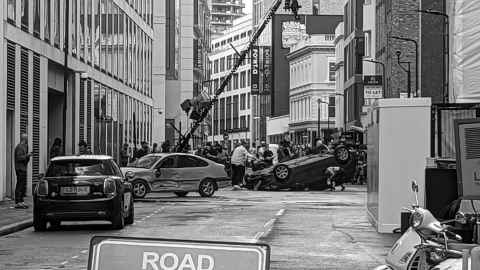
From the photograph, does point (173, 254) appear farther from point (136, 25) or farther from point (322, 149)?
point (136, 25)

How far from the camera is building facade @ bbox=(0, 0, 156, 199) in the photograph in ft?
103

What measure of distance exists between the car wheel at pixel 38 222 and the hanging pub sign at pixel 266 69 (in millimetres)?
115565

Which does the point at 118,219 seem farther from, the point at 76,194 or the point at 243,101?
the point at 243,101

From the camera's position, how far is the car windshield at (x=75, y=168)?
66.2 feet

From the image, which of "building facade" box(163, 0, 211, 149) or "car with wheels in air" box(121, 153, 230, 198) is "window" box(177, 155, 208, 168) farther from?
"building facade" box(163, 0, 211, 149)

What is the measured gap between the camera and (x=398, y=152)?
18.8 meters

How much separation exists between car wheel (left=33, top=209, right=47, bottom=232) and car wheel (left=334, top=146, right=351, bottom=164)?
22027 millimetres

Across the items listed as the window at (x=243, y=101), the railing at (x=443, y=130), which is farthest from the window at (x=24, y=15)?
the window at (x=243, y=101)

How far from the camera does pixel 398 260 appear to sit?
813 cm

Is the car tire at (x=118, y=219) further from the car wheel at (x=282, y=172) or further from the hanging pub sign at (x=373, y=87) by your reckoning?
the hanging pub sign at (x=373, y=87)

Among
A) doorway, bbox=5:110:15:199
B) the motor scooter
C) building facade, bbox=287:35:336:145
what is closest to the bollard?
the motor scooter

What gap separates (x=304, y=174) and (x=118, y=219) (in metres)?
21.0

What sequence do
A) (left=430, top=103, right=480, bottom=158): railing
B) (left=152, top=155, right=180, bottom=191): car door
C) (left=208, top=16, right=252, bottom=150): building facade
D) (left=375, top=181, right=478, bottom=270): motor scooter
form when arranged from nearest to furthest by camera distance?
(left=375, top=181, right=478, bottom=270): motor scooter < (left=430, top=103, right=480, bottom=158): railing < (left=152, top=155, right=180, bottom=191): car door < (left=208, top=16, right=252, bottom=150): building facade

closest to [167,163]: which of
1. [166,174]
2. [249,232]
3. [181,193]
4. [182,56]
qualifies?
[166,174]
